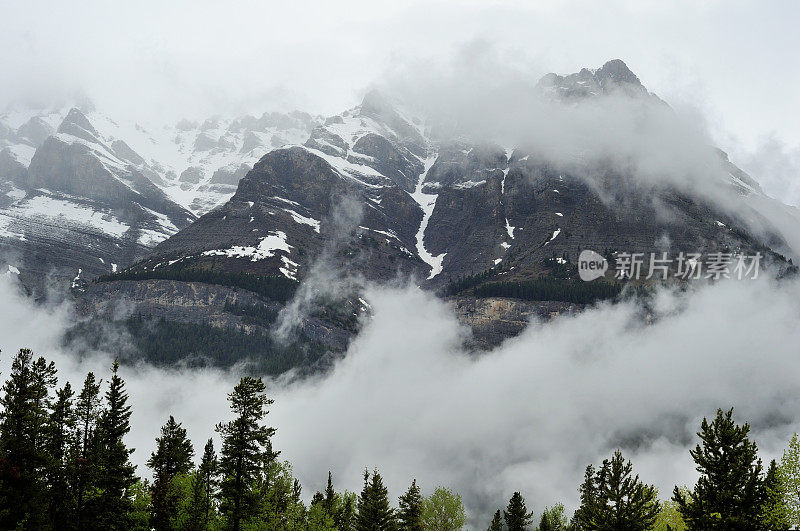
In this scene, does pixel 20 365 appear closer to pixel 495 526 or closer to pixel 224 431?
pixel 224 431

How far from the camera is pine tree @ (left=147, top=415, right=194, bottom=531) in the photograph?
75500 millimetres

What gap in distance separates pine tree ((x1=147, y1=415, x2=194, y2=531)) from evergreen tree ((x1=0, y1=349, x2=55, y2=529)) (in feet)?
56.8

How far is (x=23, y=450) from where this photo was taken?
57.0m

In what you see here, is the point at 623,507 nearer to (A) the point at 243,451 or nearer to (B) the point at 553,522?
(A) the point at 243,451

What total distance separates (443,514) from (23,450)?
67624 millimetres

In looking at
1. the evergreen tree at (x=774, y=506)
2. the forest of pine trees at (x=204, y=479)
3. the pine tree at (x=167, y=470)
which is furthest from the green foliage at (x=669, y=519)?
the pine tree at (x=167, y=470)

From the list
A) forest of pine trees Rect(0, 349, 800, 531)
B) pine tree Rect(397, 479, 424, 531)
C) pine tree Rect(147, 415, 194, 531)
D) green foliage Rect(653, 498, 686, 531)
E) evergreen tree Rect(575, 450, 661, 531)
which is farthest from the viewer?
pine tree Rect(397, 479, 424, 531)

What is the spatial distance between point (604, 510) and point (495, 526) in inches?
2427

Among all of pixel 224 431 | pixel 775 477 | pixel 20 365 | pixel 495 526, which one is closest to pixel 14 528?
pixel 20 365

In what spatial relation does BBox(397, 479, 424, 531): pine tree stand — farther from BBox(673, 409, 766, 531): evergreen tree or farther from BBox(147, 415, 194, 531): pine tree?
BBox(673, 409, 766, 531): evergreen tree

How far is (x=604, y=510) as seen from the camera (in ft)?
171

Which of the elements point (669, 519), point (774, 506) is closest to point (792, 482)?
point (774, 506)

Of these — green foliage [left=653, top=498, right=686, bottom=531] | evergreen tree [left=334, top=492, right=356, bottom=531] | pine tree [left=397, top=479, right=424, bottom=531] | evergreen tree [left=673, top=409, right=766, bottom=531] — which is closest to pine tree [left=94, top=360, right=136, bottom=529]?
evergreen tree [left=334, top=492, right=356, bottom=531]

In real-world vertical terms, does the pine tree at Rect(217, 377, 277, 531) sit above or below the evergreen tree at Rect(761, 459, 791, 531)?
above
